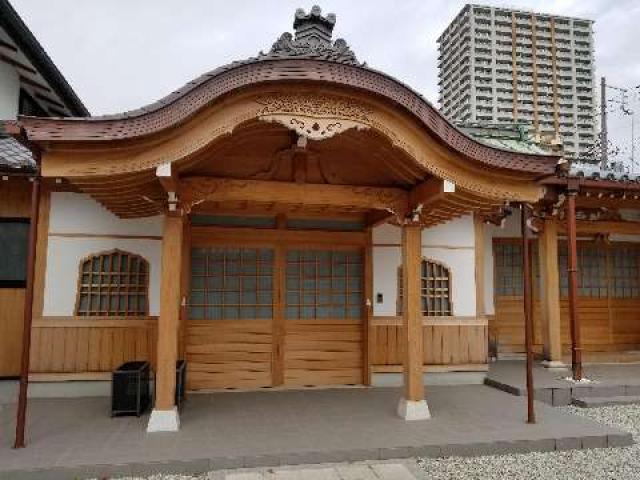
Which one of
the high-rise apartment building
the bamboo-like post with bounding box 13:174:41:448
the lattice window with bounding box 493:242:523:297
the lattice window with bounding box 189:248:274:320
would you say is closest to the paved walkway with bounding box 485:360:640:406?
the lattice window with bounding box 493:242:523:297

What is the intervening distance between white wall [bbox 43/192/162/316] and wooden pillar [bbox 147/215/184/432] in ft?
6.10

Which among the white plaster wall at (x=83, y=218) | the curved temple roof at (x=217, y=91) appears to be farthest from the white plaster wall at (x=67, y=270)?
the curved temple roof at (x=217, y=91)

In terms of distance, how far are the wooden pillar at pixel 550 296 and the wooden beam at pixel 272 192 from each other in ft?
14.7

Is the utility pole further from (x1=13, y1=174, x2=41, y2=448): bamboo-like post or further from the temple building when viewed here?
(x1=13, y1=174, x2=41, y2=448): bamboo-like post

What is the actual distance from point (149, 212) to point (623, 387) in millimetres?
7574

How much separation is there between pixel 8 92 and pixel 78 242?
330cm

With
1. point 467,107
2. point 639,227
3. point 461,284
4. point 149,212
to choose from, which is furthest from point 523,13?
point 149,212

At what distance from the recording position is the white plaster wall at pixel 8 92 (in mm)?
7914

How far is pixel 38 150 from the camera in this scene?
479 cm

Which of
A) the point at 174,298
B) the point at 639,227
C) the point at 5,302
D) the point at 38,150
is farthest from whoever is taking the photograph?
the point at 639,227

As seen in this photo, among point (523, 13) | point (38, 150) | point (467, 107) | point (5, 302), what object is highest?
point (523, 13)

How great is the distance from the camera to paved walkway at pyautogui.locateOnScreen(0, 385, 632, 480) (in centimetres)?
443

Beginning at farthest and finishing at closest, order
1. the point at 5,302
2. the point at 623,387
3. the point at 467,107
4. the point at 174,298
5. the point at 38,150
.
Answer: the point at 467,107 → the point at 623,387 → the point at 5,302 → the point at 174,298 → the point at 38,150

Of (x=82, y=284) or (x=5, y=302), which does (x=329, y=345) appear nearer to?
(x=82, y=284)
